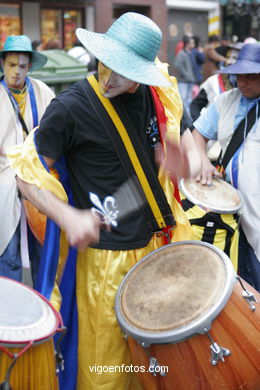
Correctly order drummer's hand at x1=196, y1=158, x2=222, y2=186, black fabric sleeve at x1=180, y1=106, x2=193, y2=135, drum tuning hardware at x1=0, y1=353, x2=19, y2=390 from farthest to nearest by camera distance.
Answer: drummer's hand at x1=196, y1=158, x2=222, y2=186
black fabric sleeve at x1=180, y1=106, x2=193, y2=135
drum tuning hardware at x1=0, y1=353, x2=19, y2=390

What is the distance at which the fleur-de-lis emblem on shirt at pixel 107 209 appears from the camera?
218cm

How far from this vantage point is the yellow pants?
2223mm

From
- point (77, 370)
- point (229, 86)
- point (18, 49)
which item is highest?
point (18, 49)

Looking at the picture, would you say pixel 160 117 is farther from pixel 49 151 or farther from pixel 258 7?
pixel 258 7

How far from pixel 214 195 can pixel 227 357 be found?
1.30 meters

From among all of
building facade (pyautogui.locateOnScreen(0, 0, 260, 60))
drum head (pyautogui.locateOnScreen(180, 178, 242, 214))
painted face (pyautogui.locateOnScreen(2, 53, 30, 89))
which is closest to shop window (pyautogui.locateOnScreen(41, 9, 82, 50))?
building facade (pyautogui.locateOnScreen(0, 0, 260, 60))

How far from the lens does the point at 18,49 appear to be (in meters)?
4.05

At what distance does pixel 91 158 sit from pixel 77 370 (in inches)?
A: 34.2

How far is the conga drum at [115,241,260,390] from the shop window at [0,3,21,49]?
11458 mm

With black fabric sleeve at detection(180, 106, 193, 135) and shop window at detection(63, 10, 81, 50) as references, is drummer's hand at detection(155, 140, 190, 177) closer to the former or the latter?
black fabric sleeve at detection(180, 106, 193, 135)

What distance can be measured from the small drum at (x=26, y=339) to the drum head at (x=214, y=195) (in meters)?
1.32

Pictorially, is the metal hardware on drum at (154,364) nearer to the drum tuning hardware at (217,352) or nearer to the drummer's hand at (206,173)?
the drum tuning hardware at (217,352)

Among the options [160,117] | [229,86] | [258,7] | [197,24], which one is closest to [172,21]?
[197,24]

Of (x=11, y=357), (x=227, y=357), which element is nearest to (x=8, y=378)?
(x=11, y=357)
